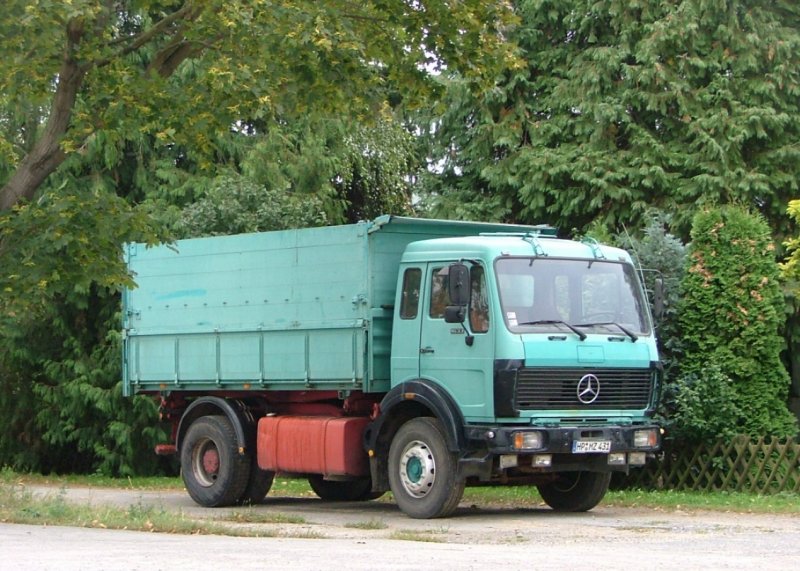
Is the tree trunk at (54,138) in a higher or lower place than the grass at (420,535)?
higher

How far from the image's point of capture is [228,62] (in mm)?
17125

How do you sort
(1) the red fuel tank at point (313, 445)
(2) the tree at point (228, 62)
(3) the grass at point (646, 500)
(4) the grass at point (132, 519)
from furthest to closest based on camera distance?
1. (3) the grass at point (646, 500)
2. (1) the red fuel tank at point (313, 445)
3. (2) the tree at point (228, 62)
4. (4) the grass at point (132, 519)

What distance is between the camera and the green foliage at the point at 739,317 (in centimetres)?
1989

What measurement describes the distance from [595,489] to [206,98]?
259 inches

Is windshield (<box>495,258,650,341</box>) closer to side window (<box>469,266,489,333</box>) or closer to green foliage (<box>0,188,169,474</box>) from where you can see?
side window (<box>469,266,489,333</box>)

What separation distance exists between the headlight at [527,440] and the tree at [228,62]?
15.6 feet

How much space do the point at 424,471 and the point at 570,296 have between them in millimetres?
2473

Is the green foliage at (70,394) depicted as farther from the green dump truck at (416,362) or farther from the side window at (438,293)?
the side window at (438,293)

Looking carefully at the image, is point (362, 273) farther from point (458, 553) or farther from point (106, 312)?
point (106, 312)

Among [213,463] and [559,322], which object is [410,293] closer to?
[559,322]

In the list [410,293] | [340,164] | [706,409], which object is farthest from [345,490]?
[340,164]

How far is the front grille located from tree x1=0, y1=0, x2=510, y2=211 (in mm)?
4306

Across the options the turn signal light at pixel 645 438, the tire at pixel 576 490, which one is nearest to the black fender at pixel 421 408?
the turn signal light at pixel 645 438

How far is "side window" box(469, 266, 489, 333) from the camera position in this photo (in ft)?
51.4
